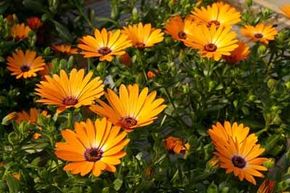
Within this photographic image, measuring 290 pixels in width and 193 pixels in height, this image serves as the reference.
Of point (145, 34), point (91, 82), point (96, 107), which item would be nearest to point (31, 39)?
point (145, 34)

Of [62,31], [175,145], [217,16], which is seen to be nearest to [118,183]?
[175,145]

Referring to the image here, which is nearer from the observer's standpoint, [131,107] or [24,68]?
[131,107]

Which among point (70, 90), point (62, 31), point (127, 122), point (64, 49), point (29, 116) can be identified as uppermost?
point (62, 31)

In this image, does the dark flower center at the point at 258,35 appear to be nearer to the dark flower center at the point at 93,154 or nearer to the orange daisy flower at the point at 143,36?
the orange daisy flower at the point at 143,36

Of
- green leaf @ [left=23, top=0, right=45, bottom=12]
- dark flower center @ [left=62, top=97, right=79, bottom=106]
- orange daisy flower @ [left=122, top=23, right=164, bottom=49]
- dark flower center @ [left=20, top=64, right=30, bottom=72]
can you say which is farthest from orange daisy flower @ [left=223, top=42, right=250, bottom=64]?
green leaf @ [left=23, top=0, right=45, bottom=12]

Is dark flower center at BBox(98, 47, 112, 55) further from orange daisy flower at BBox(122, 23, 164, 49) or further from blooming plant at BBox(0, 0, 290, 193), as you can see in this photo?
orange daisy flower at BBox(122, 23, 164, 49)

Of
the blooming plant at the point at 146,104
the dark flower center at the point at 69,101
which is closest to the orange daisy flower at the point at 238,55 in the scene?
the blooming plant at the point at 146,104

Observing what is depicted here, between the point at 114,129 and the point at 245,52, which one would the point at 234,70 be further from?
the point at 114,129

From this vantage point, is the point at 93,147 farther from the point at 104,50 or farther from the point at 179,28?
the point at 179,28
